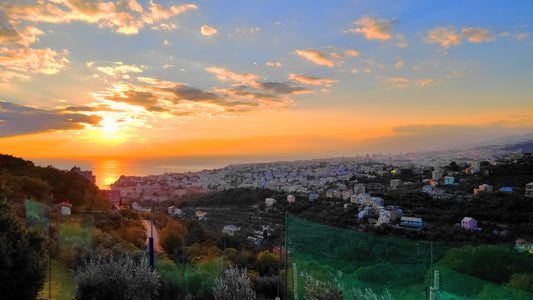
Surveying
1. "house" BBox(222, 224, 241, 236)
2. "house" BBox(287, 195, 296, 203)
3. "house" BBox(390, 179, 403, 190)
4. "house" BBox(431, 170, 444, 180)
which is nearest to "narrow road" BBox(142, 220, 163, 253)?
"house" BBox(222, 224, 241, 236)

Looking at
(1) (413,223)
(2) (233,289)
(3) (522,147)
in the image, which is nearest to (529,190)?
(1) (413,223)

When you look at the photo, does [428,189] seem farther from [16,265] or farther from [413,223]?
[16,265]

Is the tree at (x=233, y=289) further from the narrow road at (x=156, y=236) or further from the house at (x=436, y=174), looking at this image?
the house at (x=436, y=174)

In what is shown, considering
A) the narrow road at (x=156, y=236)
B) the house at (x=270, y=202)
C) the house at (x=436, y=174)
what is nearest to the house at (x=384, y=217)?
the house at (x=270, y=202)

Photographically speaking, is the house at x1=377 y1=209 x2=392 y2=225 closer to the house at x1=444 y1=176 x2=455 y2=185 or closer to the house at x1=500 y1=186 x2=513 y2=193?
the house at x1=500 y1=186 x2=513 y2=193

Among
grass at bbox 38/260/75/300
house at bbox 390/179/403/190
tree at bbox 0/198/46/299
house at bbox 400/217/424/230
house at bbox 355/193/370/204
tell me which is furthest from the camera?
house at bbox 390/179/403/190

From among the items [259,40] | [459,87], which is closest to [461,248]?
[259,40]
